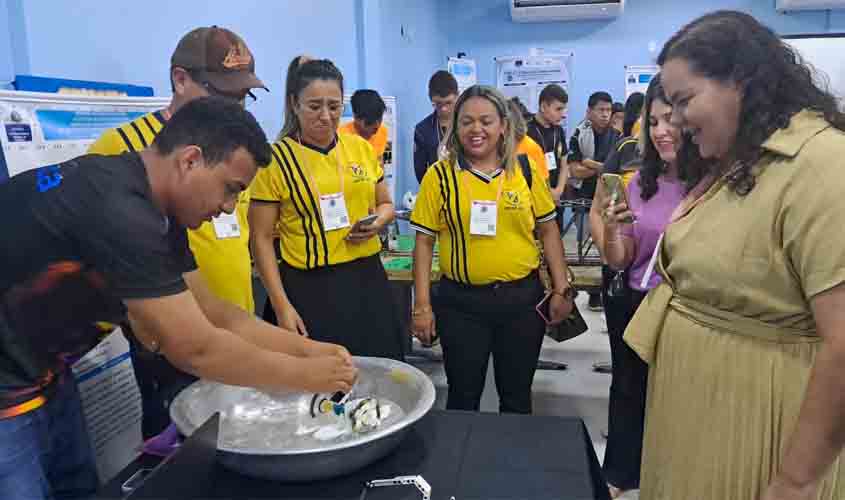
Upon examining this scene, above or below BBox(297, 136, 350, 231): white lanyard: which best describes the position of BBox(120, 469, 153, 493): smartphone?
below

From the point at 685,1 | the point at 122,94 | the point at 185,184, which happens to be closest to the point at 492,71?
the point at 685,1

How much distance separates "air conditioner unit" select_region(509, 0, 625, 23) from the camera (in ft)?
22.3

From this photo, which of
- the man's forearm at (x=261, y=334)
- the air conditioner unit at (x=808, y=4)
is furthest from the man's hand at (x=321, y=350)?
the air conditioner unit at (x=808, y=4)

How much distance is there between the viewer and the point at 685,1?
22.8 feet

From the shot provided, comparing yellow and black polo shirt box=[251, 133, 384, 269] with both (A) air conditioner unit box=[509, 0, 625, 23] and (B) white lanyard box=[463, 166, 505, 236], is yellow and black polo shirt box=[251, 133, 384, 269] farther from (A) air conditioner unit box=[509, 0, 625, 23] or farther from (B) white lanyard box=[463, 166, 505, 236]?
(A) air conditioner unit box=[509, 0, 625, 23]

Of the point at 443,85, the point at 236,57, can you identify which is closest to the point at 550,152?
the point at 443,85

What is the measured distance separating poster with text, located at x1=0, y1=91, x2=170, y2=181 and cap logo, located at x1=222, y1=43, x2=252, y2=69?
459 mm

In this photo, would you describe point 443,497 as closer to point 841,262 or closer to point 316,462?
point 316,462

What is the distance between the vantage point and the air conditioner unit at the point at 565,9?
22.3 feet

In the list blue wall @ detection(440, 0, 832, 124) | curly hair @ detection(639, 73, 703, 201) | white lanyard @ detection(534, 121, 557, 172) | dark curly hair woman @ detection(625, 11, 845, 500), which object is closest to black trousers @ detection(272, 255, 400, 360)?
curly hair @ detection(639, 73, 703, 201)

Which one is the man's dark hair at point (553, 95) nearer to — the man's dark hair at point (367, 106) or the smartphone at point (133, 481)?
the man's dark hair at point (367, 106)

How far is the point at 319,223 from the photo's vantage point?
1861mm

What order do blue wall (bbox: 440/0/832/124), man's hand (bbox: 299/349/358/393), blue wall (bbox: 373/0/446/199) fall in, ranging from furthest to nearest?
1. blue wall (bbox: 440/0/832/124)
2. blue wall (bbox: 373/0/446/199)
3. man's hand (bbox: 299/349/358/393)

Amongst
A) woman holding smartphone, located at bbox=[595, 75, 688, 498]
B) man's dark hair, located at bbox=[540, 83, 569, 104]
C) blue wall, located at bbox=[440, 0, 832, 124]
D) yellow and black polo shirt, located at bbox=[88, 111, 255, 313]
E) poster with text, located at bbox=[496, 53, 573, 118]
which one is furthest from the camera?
poster with text, located at bbox=[496, 53, 573, 118]
